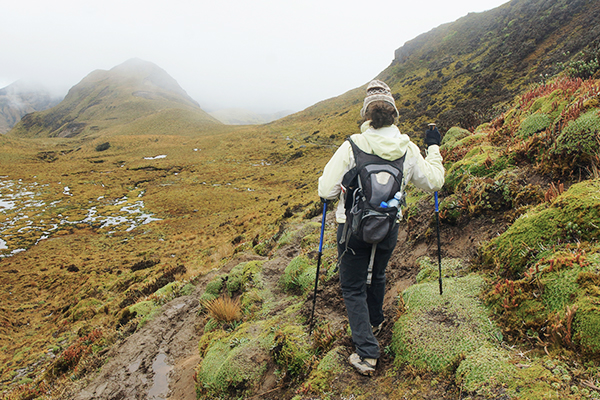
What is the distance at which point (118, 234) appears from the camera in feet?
79.7

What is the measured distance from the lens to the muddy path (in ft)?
13.0

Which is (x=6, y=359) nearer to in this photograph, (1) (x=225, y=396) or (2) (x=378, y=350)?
(1) (x=225, y=396)

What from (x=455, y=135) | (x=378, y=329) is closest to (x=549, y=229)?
(x=378, y=329)

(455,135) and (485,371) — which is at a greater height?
(455,135)

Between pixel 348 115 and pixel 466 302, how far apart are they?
6370 cm

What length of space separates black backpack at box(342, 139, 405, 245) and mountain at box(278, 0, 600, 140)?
25.5ft

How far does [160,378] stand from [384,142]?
5896mm

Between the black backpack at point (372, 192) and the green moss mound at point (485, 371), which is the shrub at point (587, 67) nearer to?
the black backpack at point (372, 192)

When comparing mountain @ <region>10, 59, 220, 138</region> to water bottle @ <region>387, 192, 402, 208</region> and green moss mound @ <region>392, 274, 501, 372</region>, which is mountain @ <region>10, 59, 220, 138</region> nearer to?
green moss mound @ <region>392, 274, 501, 372</region>

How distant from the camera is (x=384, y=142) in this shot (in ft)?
8.89

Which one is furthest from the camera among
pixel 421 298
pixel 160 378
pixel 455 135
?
pixel 455 135

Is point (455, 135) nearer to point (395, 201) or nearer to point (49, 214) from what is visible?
point (395, 201)

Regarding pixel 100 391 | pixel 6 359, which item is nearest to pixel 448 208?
pixel 100 391

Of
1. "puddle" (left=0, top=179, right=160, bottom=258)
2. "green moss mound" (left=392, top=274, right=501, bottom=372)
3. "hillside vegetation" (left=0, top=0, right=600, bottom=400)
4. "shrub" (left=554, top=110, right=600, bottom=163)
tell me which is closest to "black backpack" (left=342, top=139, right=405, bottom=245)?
"green moss mound" (left=392, top=274, right=501, bottom=372)
